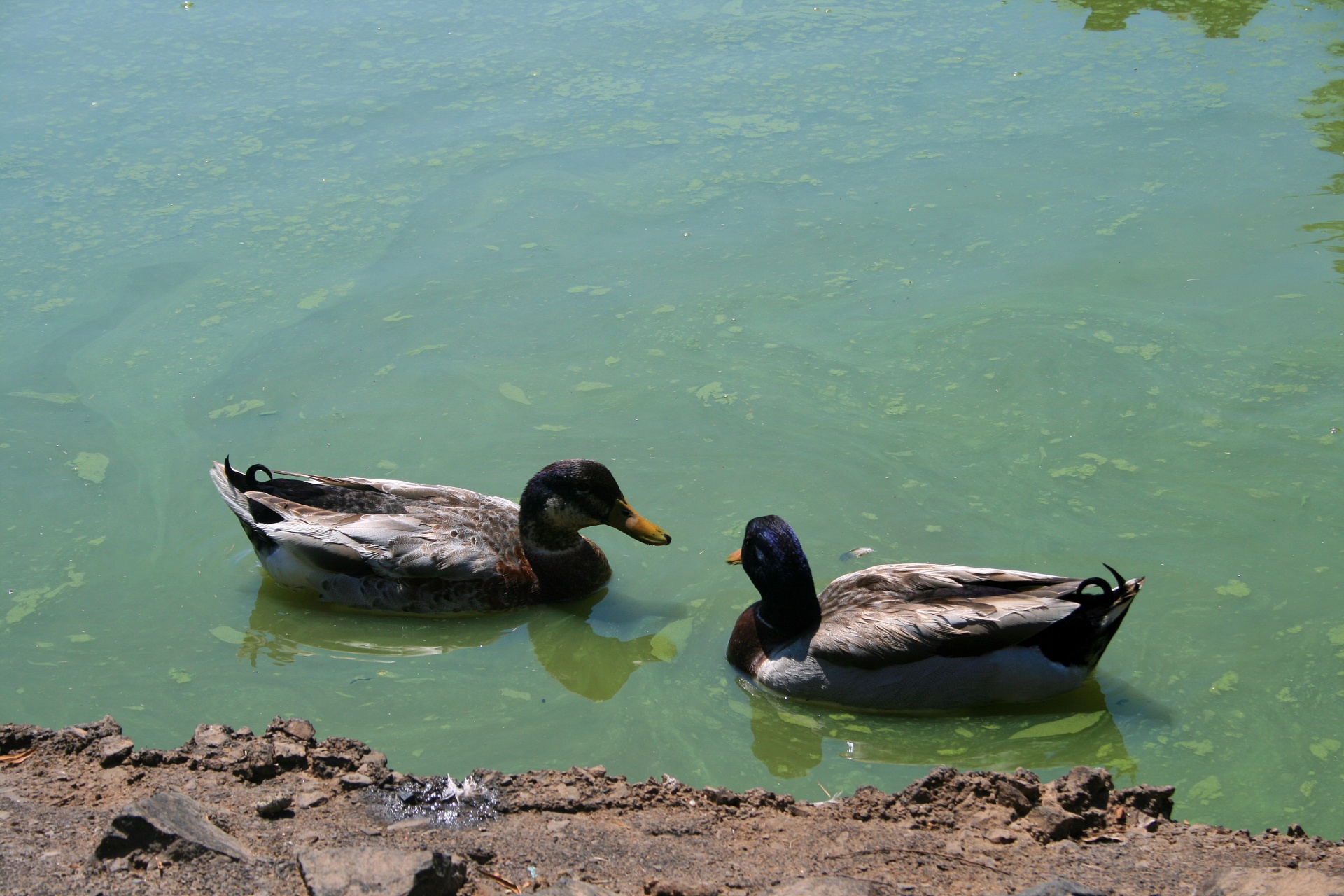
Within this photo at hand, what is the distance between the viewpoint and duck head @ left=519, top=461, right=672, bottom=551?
203 inches

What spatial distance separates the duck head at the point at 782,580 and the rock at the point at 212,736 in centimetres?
186

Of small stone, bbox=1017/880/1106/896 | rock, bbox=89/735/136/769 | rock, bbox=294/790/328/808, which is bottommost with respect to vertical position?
rock, bbox=89/735/136/769

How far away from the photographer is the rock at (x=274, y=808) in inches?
131

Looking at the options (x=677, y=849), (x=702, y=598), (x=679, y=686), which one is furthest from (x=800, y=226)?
(x=677, y=849)

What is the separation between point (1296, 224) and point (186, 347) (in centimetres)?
643

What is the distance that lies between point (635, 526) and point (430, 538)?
833 millimetres

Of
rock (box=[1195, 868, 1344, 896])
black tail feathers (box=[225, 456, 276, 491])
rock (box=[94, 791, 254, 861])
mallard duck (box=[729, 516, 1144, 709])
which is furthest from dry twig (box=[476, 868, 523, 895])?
black tail feathers (box=[225, 456, 276, 491])

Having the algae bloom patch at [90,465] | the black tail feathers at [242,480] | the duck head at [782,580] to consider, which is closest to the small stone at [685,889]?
the duck head at [782,580]

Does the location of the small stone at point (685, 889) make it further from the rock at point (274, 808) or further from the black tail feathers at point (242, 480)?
the black tail feathers at point (242, 480)

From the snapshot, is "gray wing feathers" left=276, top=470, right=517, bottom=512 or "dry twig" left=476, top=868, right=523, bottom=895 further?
"gray wing feathers" left=276, top=470, right=517, bottom=512

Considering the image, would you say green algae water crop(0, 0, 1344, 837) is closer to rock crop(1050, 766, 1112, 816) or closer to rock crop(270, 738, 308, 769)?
rock crop(1050, 766, 1112, 816)

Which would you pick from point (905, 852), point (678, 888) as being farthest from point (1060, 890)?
point (678, 888)

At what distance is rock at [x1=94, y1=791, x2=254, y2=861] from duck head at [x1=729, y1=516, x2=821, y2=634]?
6.94 ft

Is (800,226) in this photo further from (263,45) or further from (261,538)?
(263,45)
